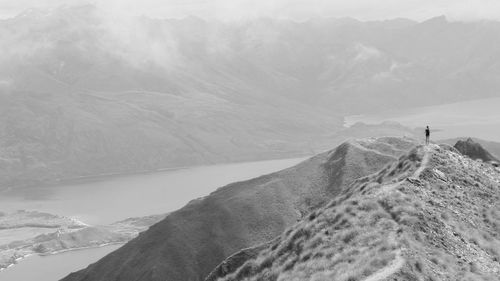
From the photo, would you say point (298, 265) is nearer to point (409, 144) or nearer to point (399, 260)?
point (399, 260)

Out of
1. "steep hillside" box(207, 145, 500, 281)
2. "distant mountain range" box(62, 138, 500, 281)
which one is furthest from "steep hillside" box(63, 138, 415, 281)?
"steep hillside" box(207, 145, 500, 281)

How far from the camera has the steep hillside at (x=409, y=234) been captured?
3406cm

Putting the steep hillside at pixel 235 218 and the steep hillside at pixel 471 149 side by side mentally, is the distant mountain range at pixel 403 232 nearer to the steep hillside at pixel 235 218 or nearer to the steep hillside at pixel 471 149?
the steep hillside at pixel 471 149

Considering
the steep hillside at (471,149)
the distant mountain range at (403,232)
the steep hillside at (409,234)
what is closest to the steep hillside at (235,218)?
the steep hillside at (471,149)

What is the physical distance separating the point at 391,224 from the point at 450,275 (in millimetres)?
6461

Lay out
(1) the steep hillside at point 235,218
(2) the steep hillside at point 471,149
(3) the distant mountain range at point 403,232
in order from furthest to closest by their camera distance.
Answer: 1. (1) the steep hillside at point 235,218
2. (2) the steep hillside at point 471,149
3. (3) the distant mountain range at point 403,232

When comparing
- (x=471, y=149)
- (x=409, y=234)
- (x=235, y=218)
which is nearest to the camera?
(x=409, y=234)

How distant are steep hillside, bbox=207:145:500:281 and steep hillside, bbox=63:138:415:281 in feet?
298

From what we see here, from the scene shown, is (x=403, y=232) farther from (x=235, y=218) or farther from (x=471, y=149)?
(x=235, y=218)

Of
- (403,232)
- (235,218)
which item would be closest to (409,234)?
(403,232)

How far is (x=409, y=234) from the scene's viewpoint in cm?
3700

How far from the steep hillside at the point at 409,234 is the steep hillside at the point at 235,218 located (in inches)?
3571

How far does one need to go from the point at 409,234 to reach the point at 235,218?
12137 centimetres

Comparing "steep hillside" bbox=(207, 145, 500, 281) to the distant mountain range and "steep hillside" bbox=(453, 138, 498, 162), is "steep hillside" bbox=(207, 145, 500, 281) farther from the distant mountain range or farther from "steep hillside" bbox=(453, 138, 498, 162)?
"steep hillside" bbox=(453, 138, 498, 162)
